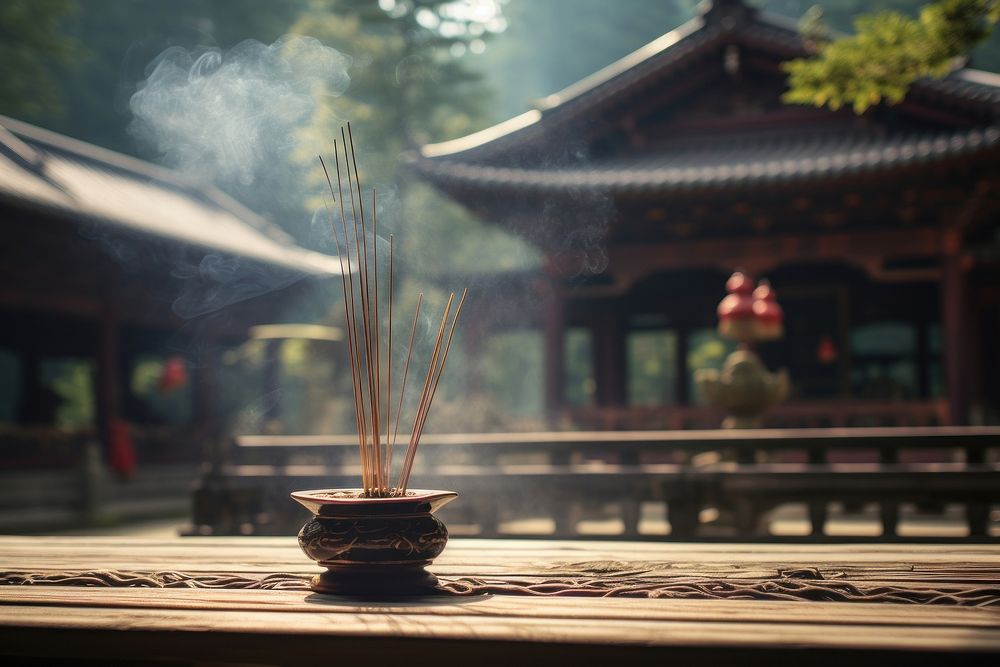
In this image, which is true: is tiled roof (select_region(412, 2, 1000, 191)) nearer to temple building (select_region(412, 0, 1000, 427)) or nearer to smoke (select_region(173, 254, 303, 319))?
temple building (select_region(412, 0, 1000, 427))

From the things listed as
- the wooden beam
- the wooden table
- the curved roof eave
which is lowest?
the wooden table

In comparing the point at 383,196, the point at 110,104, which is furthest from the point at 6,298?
the point at 110,104

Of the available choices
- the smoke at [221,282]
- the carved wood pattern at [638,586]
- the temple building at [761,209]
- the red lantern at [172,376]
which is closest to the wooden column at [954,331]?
the temple building at [761,209]

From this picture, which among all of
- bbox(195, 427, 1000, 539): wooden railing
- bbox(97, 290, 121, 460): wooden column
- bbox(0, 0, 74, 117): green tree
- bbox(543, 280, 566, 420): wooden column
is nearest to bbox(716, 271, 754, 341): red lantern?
bbox(195, 427, 1000, 539): wooden railing

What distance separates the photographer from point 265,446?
20.0ft

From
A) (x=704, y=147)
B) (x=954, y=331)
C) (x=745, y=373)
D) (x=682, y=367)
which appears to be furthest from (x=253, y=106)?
(x=745, y=373)

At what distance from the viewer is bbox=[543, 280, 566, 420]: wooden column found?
1001cm

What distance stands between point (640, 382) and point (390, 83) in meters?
8.81

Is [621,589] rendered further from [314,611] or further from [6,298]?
[6,298]

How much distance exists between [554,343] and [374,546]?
8.14 m

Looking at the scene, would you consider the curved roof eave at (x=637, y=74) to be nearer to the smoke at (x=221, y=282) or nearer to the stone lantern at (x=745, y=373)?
the stone lantern at (x=745, y=373)

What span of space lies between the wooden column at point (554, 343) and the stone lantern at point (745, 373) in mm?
2999

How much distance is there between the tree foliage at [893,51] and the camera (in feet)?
15.6

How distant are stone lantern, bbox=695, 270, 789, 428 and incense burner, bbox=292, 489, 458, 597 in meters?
4.82
